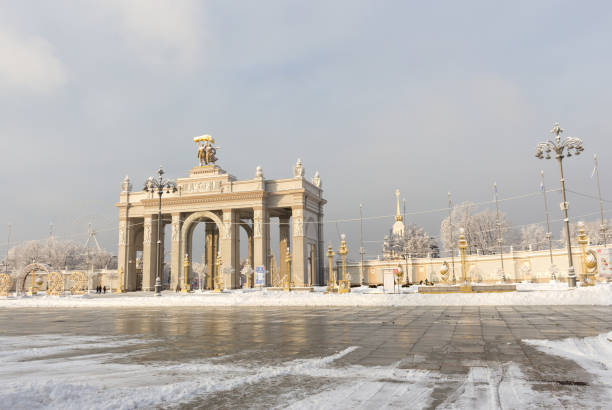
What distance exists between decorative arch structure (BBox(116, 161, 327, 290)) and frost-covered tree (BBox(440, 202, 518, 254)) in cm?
3175

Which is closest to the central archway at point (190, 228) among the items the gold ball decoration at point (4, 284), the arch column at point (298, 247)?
the arch column at point (298, 247)

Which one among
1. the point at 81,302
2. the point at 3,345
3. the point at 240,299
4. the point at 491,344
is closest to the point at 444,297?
the point at 240,299

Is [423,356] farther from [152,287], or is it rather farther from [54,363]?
[152,287]

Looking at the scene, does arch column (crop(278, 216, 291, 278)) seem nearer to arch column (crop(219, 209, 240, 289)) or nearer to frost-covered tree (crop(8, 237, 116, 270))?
arch column (crop(219, 209, 240, 289))

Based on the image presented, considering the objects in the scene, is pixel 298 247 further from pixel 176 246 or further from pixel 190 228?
pixel 176 246

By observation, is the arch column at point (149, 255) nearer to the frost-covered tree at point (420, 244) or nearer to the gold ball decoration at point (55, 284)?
the gold ball decoration at point (55, 284)

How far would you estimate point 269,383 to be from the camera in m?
5.12

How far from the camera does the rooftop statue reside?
52406mm

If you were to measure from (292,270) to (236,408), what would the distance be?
139 feet

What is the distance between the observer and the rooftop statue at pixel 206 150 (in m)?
52.4

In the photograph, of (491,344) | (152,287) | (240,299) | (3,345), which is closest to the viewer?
(491,344)

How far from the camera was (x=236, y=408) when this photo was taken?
411 cm

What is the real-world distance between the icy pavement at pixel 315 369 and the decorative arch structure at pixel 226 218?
36.4m

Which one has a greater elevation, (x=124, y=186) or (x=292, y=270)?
(x=124, y=186)
